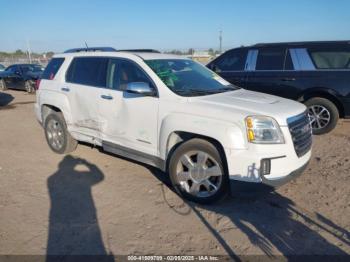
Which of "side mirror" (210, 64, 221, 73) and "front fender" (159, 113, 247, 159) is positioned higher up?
"side mirror" (210, 64, 221, 73)

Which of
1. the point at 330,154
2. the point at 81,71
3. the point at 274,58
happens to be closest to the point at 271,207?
the point at 330,154

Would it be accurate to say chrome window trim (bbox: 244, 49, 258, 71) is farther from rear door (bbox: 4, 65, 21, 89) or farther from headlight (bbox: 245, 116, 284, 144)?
rear door (bbox: 4, 65, 21, 89)

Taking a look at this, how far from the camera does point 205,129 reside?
3680mm

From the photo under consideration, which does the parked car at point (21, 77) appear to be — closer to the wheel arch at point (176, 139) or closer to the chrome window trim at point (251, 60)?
the chrome window trim at point (251, 60)

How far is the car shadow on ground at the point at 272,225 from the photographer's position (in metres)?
3.09

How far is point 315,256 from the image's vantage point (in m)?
2.96

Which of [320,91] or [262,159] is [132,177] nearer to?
[262,159]

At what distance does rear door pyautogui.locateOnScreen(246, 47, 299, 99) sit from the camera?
6.99 m

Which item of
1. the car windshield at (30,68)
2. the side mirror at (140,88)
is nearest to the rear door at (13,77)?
the car windshield at (30,68)

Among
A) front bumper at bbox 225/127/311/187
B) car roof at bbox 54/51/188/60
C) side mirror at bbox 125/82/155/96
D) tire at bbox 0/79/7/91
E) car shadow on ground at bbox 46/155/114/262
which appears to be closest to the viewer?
car shadow on ground at bbox 46/155/114/262

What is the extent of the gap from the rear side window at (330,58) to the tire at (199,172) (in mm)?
4284

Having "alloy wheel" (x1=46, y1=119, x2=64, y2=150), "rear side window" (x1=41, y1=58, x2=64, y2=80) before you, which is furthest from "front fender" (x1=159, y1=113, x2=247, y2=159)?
"rear side window" (x1=41, y1=58, x2=64, y2=80)

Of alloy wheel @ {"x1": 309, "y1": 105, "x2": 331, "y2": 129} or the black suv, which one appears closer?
the black suv

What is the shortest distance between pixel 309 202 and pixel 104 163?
3.27 meters
